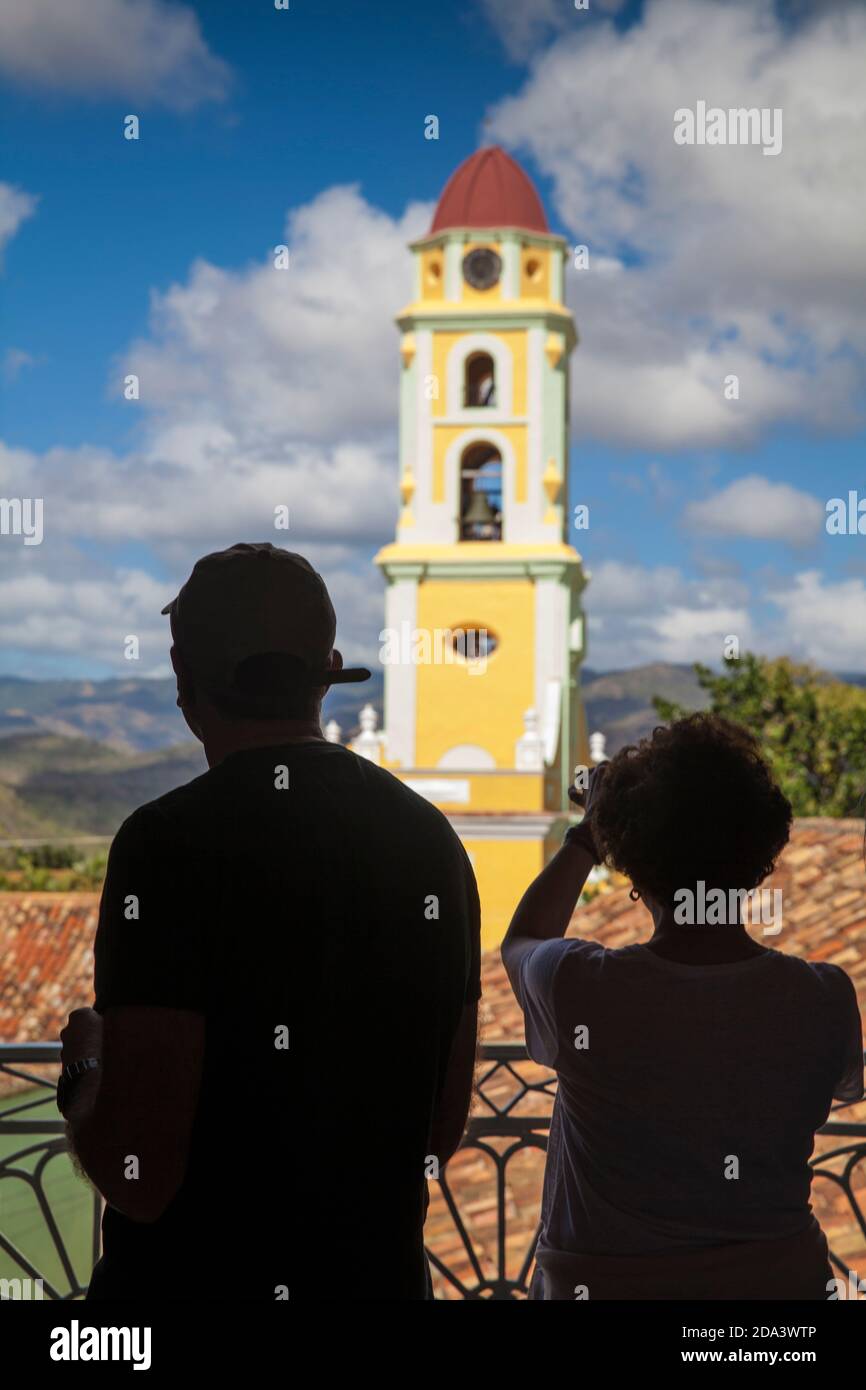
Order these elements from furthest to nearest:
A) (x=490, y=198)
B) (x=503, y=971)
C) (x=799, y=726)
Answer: (x=799, y=726)
(x=490, y=198)
(x=503, y=971)

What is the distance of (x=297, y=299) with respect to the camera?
438 inches

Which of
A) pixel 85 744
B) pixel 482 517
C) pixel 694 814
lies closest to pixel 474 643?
pixel 482 517

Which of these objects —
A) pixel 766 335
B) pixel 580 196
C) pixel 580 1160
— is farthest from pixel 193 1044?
pixel 766 335

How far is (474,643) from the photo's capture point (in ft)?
48.3

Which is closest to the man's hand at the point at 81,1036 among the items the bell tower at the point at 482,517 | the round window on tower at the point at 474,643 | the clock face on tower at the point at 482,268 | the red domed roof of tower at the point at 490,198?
the bell tower at the point at 482,517

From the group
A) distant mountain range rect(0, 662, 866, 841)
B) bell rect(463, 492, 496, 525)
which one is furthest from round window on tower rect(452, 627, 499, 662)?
bell rect(463, 492, 496, 525)

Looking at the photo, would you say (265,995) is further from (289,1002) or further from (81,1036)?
(81,1036)

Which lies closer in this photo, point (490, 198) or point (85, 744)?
point (490, 198)

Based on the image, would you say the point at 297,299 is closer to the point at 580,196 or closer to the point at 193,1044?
the point at 580,196

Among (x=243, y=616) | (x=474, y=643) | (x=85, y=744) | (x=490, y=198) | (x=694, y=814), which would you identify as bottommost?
(x=694, y=814)

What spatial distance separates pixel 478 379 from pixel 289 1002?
14.8 meters

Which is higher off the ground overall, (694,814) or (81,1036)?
(694,814)

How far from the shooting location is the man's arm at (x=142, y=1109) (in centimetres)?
109
